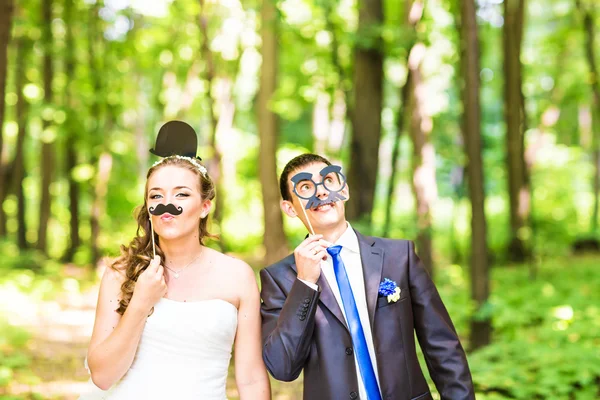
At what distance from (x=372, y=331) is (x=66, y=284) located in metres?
12.5

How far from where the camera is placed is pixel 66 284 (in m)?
14.0

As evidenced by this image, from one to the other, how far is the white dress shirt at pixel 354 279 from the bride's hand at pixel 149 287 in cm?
55

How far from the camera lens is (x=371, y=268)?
2748 millimetres

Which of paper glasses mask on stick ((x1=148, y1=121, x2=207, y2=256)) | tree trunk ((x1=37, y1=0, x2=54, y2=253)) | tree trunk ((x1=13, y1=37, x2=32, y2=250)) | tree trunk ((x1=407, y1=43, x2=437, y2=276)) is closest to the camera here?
paper glasses mask on stick ((x1=148, y1=121, x2=207, y2=256))

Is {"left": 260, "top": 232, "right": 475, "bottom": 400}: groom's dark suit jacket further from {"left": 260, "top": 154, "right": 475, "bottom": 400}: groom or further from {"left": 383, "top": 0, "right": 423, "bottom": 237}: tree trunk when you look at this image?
{"left": 383, "top": 0, "right": 423, "bottom": 237}: tree trunk

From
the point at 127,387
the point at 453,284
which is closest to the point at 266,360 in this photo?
the point at 127,387

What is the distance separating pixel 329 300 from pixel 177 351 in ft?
2.17

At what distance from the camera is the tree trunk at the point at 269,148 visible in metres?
10.7

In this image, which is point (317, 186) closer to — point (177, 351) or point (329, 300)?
point (329, 300)

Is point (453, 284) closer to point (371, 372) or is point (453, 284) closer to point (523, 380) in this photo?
point (523, 380)

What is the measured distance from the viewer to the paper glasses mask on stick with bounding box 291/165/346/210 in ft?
8.84

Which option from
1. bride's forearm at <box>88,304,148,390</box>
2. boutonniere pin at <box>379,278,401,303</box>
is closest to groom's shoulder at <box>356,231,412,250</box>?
boutonniere pin at <box>379,278,401,303</box>

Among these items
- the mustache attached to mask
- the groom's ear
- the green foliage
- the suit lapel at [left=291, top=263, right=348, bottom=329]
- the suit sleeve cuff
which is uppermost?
the mustache attached to mask

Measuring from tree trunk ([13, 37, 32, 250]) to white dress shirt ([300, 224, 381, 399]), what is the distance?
1354cm
